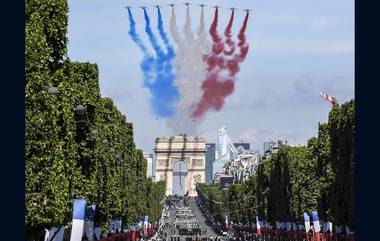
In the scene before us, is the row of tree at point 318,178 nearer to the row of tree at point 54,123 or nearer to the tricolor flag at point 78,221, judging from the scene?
the tricolor flag at point 78,221

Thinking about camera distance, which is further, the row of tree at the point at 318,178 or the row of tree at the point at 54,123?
the row of tree at the point at 318,178

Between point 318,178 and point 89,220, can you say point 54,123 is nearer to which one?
point 89,220

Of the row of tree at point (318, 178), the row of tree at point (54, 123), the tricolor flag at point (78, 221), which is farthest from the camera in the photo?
the row of tree at point (318, 178)

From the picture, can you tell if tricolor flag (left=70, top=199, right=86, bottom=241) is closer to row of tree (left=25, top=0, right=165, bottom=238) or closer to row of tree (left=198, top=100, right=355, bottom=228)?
row of tree (left=25, top=0, right=165, bottom=238)

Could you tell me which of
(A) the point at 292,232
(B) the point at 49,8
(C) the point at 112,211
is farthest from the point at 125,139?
(B) the point at 49,8

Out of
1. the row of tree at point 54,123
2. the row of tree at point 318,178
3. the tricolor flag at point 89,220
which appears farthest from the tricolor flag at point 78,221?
the row of tree at point 318,178

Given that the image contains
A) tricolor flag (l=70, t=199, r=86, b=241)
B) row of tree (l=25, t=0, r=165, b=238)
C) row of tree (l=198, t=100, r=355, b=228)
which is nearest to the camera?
row of tree (l=25, t=0, r=165, b=238)

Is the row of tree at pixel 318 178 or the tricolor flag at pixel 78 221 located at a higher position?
the row of tree at pixel 318 178

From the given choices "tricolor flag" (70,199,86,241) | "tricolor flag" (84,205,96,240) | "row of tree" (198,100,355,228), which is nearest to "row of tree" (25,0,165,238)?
"tricolor flag" (70,199,86,241)

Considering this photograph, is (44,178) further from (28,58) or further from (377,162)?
(377,162)
